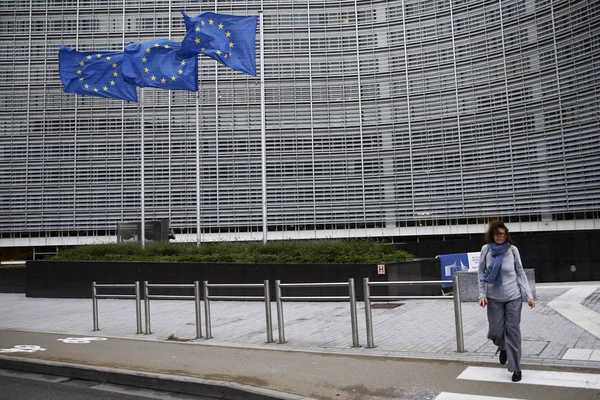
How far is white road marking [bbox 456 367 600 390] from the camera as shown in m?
5.78

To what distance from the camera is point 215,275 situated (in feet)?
56.0

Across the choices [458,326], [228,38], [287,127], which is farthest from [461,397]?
[287,127]

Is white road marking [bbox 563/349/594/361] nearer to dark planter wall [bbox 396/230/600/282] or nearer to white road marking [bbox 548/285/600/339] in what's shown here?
white road marking [bbox 548/285/600/339]

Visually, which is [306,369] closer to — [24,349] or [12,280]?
[24,349]

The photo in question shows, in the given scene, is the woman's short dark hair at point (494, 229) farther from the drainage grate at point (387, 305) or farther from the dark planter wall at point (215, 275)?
the drainage grate at point (387, 305)

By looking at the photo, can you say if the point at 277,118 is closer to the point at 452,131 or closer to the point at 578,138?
the point at 452,131

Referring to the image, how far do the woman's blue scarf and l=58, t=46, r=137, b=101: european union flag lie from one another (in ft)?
63.5

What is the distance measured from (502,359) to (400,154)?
30730 millimetres

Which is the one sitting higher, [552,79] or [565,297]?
[552,79]

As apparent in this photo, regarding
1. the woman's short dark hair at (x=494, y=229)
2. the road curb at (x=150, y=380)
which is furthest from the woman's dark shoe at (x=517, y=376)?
the road curb at (x=150, y=380)

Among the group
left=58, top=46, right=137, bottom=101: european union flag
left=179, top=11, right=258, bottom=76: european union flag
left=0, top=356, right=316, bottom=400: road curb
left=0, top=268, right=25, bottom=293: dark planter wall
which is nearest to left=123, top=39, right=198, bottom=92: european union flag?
left=58, top=46, right=137, bottom=101: european union flag

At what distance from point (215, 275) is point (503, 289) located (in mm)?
11988

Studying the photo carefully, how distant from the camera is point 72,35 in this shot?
128ft

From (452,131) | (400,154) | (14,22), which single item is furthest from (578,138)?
(14,22)
